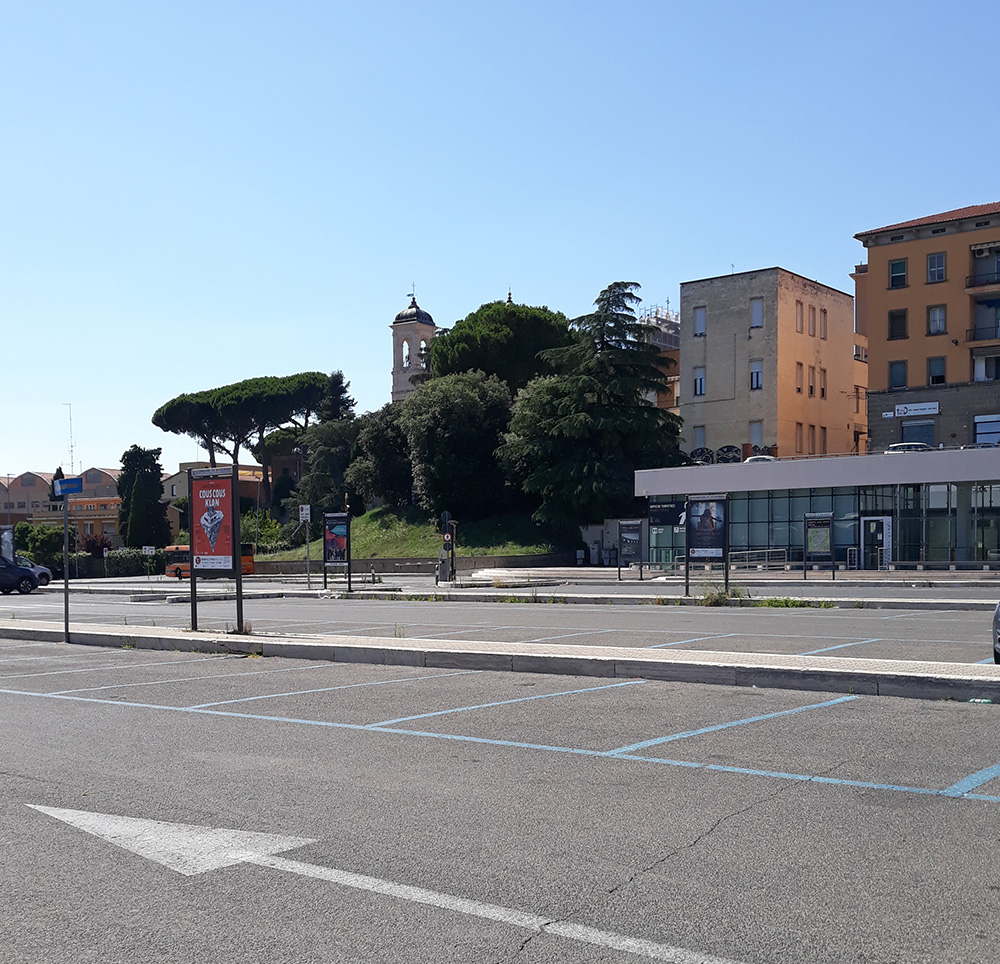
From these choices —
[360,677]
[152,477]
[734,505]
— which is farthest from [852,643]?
[152,477]

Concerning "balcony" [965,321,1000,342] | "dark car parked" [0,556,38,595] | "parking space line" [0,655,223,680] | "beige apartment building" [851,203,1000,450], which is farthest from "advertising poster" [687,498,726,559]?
"balcony" [965,321,1000,342]

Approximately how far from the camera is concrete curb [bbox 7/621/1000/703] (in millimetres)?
10445

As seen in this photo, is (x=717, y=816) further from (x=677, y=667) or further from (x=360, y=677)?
(x=360, y=677)

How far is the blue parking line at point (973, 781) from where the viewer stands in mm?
6590

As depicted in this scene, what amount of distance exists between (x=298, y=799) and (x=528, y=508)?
6398 cm

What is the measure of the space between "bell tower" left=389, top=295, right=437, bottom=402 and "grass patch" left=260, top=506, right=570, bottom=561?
75.4 ft

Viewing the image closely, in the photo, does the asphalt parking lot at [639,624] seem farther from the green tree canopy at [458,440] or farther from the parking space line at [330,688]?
the green tree canopy at [458,440]

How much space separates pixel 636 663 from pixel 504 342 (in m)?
64.4

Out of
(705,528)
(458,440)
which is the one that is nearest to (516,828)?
(705,528)

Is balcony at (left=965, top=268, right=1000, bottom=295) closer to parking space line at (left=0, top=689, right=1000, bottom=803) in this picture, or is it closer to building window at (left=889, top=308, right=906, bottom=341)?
building window at (left=889, top=308, right=906, bottom=341)

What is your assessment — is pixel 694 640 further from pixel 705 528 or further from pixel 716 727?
pixel 705 528

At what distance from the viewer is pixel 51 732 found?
30.6 ft

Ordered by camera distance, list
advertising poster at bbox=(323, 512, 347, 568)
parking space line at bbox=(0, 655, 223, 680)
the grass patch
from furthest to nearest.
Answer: the grass patch, advertising poster at bbox=(323, 512, 347, 568), parking space line at bbox=(0, 655, 223, 680)

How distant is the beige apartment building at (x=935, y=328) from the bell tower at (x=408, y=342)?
4706 centimetres
